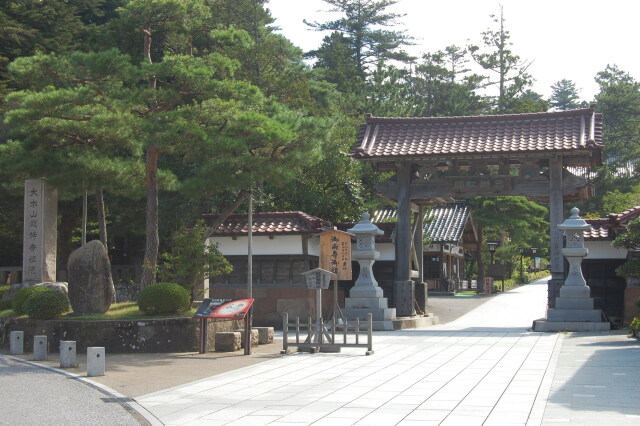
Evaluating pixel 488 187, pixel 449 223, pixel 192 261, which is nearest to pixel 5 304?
pixel 192 261

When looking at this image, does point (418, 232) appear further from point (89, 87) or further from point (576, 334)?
point (89, 87)

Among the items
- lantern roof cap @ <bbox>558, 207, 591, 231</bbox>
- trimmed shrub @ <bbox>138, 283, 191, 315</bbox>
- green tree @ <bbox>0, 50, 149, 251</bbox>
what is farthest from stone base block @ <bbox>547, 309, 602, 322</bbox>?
green tree @ <bbox>0, 50, 149, 251</bbox>

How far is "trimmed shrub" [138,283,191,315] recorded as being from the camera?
17062mm

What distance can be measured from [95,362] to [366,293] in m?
10.8

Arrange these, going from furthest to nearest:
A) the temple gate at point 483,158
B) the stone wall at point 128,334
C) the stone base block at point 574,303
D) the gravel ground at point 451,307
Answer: the gravel ground at point 451,307 → the temple gate at point 483,158 → the stone base block at point 574,303 → the stone wall at point 128,334

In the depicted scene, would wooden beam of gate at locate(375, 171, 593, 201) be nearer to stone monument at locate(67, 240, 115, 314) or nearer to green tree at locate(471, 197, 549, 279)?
stone monument at locate(67, 240, 115, 314)

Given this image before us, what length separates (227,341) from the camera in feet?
54.6

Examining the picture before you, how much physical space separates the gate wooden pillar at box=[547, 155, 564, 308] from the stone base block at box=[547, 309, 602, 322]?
0.72m

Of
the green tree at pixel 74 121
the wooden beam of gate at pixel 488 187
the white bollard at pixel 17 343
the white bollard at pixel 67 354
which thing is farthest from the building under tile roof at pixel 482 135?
the white bollard at pixel 67 354

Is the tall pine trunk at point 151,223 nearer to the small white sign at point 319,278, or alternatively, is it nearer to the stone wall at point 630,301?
the small white sign at point 319,278

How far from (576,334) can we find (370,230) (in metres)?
6.64

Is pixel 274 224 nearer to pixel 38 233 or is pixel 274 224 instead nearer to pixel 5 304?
pixel 38 233

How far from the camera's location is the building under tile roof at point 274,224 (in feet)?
76.0

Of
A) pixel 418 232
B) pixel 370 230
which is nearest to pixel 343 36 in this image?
pixel 418 232
